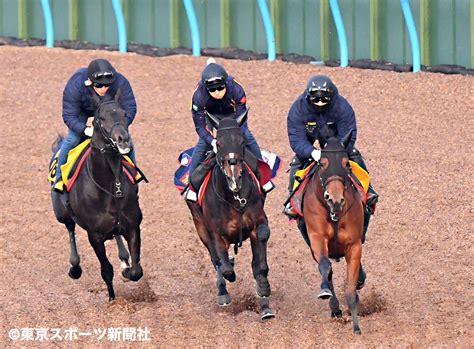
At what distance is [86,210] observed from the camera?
48.4 ft

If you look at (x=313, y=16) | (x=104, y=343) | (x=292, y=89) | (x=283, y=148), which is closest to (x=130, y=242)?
(x=104, y=343)

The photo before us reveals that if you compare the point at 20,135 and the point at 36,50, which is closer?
the point at 20,135

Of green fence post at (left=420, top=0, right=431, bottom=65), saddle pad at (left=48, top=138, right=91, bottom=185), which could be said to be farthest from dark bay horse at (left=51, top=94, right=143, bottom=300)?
green fence post at (left=420, top=0, right=431, bottom=65)

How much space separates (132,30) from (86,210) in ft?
39.9

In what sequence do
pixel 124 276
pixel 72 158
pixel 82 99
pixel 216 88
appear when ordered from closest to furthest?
pixel 216 88
pixel 72 158
pixel 82 99
pixel 124 276

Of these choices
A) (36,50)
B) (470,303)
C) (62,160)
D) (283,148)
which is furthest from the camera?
(36,50)

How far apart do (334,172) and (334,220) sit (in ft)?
1.82

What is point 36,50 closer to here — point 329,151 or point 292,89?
point 292,89

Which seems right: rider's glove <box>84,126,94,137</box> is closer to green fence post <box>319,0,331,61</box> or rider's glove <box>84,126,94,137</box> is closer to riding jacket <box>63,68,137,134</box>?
riding jacket <box>63,68,137,134</box>

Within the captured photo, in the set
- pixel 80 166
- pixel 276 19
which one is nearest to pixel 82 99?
pixel 80 166

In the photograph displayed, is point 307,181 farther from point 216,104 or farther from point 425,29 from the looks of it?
point 425,29

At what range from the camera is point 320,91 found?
14180mm

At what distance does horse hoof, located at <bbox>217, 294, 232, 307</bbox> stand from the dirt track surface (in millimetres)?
94

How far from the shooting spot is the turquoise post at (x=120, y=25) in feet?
84.8
